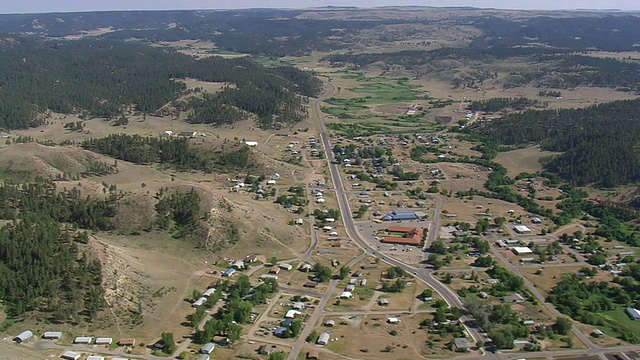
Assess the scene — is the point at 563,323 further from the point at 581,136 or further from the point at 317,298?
the point at 581,136

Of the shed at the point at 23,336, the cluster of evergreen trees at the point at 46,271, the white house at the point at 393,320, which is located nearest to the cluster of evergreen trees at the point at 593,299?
the white house at the point at 393,320

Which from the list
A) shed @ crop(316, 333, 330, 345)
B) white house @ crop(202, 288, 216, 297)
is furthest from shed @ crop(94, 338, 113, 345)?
shed @ crop(316, 333, 330, 345)

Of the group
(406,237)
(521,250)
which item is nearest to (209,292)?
(406,237)

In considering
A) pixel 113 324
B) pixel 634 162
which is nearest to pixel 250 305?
pixel 113 324

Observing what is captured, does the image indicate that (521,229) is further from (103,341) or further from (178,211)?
(103,341)

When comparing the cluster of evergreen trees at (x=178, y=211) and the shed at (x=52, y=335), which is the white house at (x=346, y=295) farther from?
the shed at (x=52, y=335)

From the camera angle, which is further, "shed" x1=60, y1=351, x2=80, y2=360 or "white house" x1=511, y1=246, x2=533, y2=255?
"white house" x1=511, y1=246, x2=533, y2=255

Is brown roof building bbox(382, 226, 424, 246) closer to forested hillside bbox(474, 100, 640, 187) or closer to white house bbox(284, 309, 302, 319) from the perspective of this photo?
white house bbox(284, 309, 302, 319)
